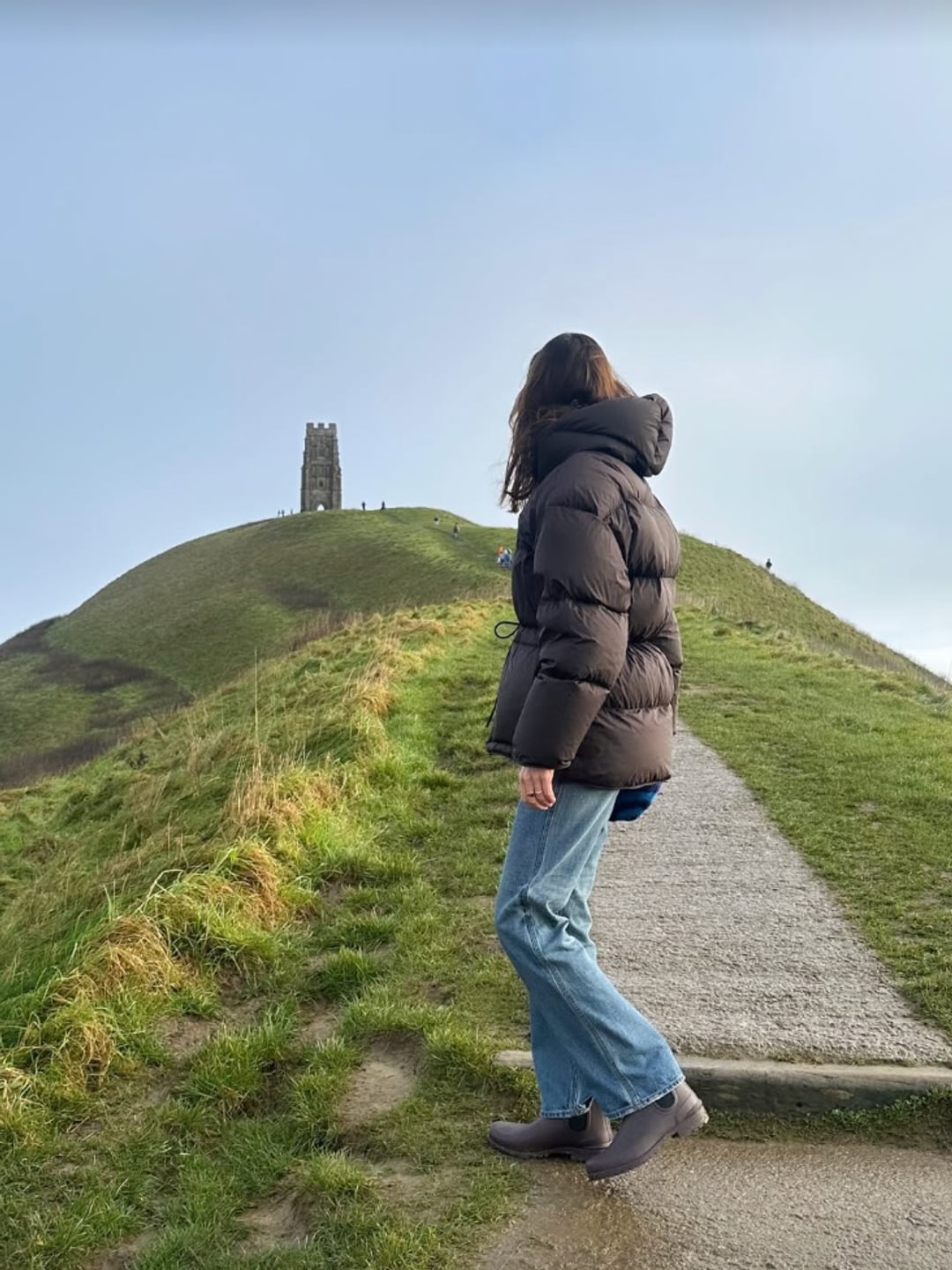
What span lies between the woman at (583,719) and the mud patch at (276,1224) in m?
0.72

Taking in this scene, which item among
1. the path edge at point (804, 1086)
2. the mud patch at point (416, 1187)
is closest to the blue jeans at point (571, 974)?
the mud patch at point (416, 1187)

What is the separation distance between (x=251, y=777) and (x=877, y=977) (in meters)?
4.77

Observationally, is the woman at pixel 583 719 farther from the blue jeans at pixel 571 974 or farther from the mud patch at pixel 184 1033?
the mud patch at pixel 184 1033

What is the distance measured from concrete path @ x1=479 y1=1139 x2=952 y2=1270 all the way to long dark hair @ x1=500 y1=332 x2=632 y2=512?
2.47m

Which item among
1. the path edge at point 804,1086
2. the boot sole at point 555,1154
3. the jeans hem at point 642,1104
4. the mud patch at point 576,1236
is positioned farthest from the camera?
the path edge at point 804,1086

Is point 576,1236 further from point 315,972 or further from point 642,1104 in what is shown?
point 315,972

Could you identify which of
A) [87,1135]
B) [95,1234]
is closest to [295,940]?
[87,1135]

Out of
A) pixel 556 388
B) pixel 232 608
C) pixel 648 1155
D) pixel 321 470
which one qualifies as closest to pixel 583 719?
pixel 556 388

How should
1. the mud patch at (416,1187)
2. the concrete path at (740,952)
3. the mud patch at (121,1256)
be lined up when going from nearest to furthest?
the mud patch at (121,1256), the mud patch at (416,1187), the concrete path at (740,952)

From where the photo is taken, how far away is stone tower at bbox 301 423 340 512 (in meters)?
105

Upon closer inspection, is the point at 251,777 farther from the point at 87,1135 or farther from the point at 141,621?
the point at 141,621

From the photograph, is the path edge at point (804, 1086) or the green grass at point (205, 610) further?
the green grass at point (205, 610)

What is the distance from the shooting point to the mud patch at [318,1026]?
4.47 metres

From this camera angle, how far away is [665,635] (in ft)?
11.8
